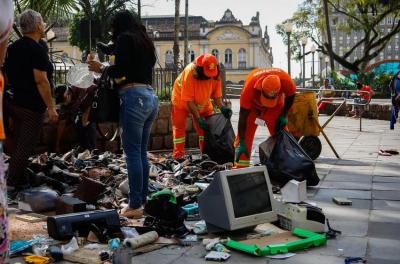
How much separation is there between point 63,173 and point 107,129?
331cm

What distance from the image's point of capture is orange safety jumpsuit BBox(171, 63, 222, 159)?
7.94 metres

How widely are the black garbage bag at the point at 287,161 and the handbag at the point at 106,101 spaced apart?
2267 mm

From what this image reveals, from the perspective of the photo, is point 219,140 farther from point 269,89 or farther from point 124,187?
point 124,187

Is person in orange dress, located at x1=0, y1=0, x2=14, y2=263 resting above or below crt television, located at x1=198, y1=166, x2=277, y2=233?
above

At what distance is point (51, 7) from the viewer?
33.0ft

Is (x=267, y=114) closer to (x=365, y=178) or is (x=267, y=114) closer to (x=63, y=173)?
(x=365, y=178)

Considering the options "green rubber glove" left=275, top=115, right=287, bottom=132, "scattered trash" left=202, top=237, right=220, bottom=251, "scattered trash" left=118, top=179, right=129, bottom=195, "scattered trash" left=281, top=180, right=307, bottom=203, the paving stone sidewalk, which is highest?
"green rubber glove" left=275, top=115, right=287, bottom=132

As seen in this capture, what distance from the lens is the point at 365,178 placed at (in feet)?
24.5

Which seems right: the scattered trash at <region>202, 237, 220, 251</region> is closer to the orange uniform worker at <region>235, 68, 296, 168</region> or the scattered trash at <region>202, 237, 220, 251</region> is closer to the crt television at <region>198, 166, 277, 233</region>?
the crt television at <region>198, 166, 277, 233</region>

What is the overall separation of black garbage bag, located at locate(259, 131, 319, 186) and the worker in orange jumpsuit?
4.38 ft

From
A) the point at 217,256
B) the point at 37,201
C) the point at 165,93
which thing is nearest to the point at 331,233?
the point at 217,256

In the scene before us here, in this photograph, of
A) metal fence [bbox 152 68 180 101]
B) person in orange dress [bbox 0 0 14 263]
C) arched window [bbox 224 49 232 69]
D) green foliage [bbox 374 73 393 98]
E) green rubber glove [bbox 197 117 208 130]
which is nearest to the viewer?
person in orange dress [bbox 0 0 14 263]

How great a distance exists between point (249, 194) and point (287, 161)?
6.55 feet

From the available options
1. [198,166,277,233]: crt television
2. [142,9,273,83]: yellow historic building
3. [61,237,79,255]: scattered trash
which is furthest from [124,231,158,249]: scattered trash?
[142,9,273,83]: yellow historic building
